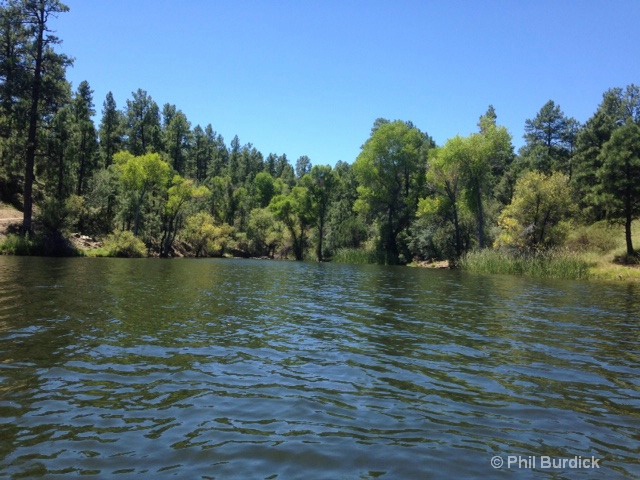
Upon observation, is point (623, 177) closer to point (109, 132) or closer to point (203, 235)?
point (203, 235)

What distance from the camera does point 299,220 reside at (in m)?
85.9

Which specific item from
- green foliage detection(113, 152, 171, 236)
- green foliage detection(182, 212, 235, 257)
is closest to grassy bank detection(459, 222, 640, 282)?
green foliage detection(113, 152, 171, 236)

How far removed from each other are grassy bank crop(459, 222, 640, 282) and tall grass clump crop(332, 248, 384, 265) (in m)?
19.2

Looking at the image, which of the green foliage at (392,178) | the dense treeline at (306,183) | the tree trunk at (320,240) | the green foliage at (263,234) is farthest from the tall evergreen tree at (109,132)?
the green foliage at (392,178)

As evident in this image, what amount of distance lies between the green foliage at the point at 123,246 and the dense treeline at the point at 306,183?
281 mm

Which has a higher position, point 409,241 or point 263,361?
point 409,241

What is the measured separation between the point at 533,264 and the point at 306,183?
165 ft

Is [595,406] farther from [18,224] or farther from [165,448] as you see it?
[18,224]

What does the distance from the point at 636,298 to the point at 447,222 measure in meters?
39.7

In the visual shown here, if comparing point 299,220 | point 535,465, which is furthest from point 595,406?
point 299,220

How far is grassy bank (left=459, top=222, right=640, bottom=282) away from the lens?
37.8 metres

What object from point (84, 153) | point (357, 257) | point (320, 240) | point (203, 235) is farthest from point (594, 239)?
point (84, 153)

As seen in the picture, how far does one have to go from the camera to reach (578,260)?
38.5 metres

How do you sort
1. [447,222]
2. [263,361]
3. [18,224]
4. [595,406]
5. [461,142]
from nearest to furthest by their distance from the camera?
[595,406] → [263,361] → [18,224] → [461,142] → [447,222]
